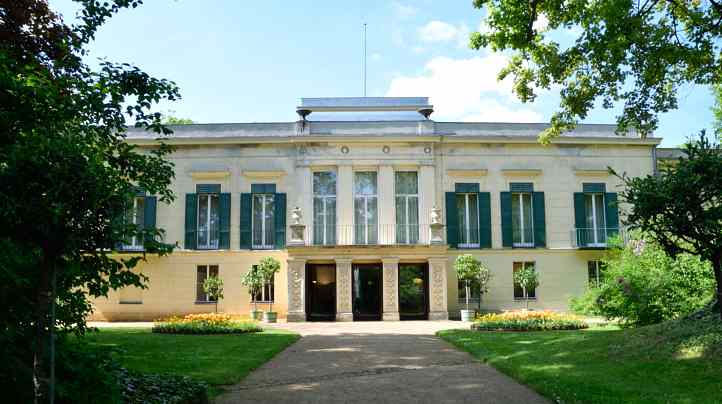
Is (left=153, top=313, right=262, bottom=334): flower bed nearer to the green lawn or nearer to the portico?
the green lawn

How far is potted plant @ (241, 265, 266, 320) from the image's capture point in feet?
70.4

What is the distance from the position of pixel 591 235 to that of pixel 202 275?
628 inches

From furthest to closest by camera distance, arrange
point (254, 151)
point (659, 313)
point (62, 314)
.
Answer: point (254, 151) < point (659, 313) < point (62, 314)

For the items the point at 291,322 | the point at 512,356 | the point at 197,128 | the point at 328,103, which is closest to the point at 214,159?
the point at 197,128

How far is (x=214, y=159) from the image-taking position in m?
23.8

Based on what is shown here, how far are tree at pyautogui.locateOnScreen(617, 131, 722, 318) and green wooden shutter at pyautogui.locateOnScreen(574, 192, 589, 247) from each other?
1437 centimetres

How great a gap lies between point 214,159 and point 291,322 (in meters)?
7.49

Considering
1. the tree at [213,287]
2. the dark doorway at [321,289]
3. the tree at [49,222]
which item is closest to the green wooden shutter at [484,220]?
the dark doorway at [321,289]

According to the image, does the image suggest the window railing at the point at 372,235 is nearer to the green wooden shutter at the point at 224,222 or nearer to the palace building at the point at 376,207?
the palace building at the point at 376,207

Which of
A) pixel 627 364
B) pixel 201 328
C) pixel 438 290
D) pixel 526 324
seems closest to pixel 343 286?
pixel 438 290

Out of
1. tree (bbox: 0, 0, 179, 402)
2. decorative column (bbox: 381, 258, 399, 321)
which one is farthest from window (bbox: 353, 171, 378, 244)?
tree (bbox: 0, 0, 179, 402)

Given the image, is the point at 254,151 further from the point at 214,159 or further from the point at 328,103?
the point at 328,103

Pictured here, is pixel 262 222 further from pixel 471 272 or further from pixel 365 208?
pixel 471 272

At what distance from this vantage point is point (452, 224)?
23.3 m
